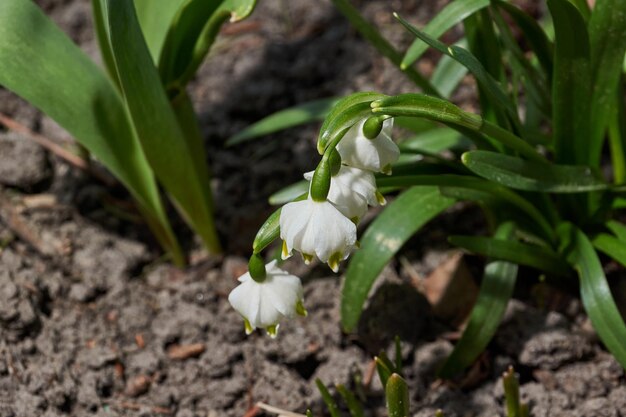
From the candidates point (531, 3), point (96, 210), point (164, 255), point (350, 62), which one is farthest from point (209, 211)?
point (531, 3)

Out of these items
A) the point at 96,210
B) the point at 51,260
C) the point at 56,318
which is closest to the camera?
the point at 56,318

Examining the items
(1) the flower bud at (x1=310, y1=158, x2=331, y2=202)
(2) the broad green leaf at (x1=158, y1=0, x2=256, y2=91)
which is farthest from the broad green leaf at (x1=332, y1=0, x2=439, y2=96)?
(1) the flower bud at (x1=310, y1=158, x2=331, y2=202)

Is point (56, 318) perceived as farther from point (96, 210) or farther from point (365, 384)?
point (365, 384)

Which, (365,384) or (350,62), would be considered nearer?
(365,384)

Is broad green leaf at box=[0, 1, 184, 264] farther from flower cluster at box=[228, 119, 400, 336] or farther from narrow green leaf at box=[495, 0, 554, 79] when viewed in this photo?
narrow green leaf at box=[495, 0, 554, 79]

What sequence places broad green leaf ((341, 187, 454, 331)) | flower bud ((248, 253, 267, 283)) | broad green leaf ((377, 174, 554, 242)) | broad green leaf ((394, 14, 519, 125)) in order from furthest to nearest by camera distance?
broad green leaf ((341, 187, 454, 331))
broad green leaf ((377, 174, 554, 242))
broad green leaf ((394, 14, 519, 125))
flower bud ((248, 253, 267, 283))

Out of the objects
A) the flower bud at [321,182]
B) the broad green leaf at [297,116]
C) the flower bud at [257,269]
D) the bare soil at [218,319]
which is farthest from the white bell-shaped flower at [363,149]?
the broad green leaf at [297,116]

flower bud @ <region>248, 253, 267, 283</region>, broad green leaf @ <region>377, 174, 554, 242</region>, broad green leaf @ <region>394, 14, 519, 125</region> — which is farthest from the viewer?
broad green leaf @ <region>377, 174, 554, 242</region>
